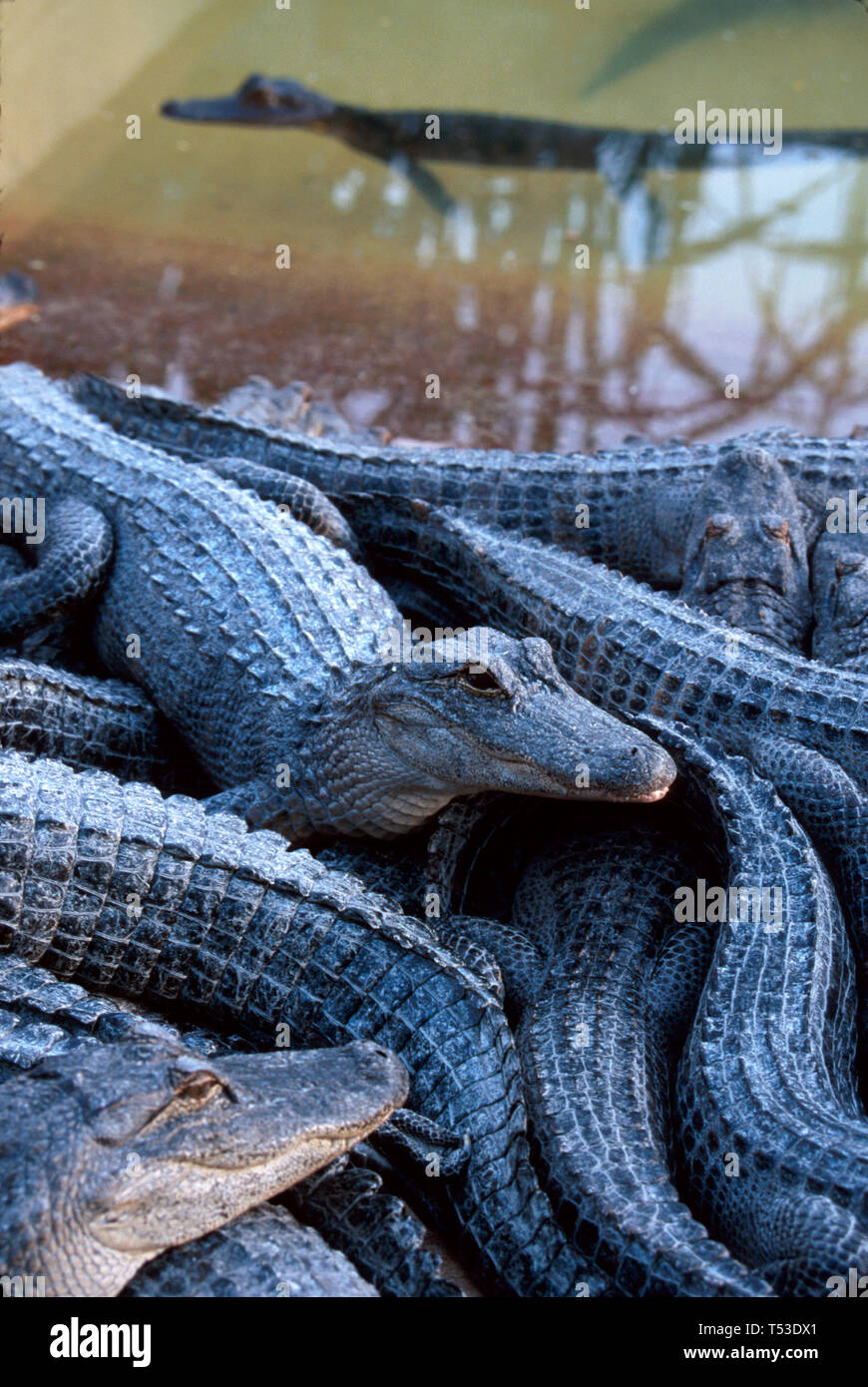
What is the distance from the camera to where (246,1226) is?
2.15 m

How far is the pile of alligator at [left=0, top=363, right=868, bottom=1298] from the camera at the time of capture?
2.16m

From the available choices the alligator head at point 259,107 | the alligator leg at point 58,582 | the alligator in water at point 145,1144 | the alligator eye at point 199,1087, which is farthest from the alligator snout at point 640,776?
the alligator head at point 259,107

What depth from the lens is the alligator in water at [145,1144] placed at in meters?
1.90

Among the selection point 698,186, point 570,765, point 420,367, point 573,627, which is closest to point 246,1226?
point 570,765

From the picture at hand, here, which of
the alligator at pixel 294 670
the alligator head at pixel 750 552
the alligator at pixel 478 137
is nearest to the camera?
the alligator at pixel 294 670

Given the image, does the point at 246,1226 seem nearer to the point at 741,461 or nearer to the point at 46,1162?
the point at 46,1162

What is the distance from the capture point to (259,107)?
1012cm

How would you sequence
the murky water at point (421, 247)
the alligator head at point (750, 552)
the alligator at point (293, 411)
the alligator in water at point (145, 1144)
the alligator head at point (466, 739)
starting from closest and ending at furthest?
the alligator in water at point (145, 1144) < the alligator head at point (466, 739) < the alligator head at point (750, 552) < the alligator at point (293, 411) < the murky water at point (421, 247)

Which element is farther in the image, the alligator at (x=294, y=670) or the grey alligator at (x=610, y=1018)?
the alligator at (x=294, y=670)

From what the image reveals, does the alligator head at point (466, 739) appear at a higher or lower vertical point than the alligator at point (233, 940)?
higher

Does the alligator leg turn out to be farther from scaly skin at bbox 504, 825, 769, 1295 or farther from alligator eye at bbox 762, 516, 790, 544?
alligator eye at bbox 762, 516, 790, 544

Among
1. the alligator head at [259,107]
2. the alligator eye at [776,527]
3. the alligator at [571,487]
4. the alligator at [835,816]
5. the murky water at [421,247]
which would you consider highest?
the alligator head at [259,107]

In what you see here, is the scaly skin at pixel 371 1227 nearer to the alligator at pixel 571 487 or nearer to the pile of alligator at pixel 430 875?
the pile of alligator at pixel 430 875

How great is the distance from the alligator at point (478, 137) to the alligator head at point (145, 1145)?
869cm
